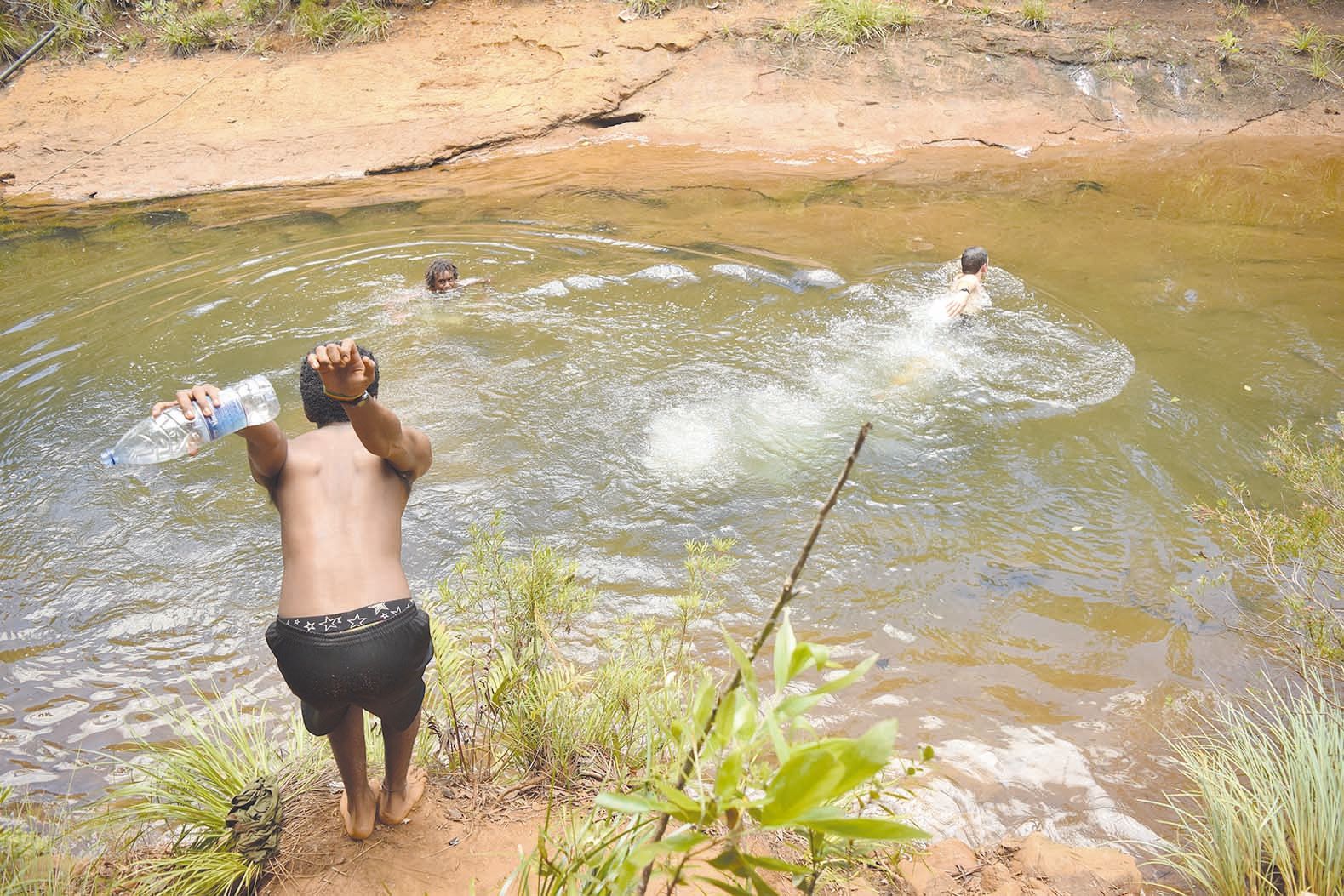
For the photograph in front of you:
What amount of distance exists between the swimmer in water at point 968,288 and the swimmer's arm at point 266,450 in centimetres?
595

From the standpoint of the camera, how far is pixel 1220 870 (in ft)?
8.96

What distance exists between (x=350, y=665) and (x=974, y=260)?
6292 mm

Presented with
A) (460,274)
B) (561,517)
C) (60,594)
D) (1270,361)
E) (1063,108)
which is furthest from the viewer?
(1063,108)

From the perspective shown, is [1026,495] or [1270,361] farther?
[1270,361]

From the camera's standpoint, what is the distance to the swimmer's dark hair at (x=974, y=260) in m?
7.30

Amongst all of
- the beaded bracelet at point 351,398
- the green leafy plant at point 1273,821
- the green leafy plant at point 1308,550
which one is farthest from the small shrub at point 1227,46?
the beaded bracelet at point 351,398

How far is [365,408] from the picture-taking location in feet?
8.25

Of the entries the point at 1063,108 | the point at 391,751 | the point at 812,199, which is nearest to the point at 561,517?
the point at 391,751

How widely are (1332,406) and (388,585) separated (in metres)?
6.65

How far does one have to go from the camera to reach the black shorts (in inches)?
99.5

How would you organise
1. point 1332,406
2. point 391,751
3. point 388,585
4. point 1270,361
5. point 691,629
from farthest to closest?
point 1270,361
point 1332,406
point 691,629
point 391,751
point 388,585

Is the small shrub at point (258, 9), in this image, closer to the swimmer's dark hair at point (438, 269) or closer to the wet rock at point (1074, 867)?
A: the swimmer's dark hair at point (438, 269)

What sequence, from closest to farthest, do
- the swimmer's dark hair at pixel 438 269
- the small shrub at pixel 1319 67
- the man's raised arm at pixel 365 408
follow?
the man's raised arm at pixel 365 408 → the swimmer's dark hair at pixel 438 269 → the small shrub at pixel 1319 67

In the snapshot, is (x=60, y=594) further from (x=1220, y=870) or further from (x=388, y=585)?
(x=1220, y=870)
